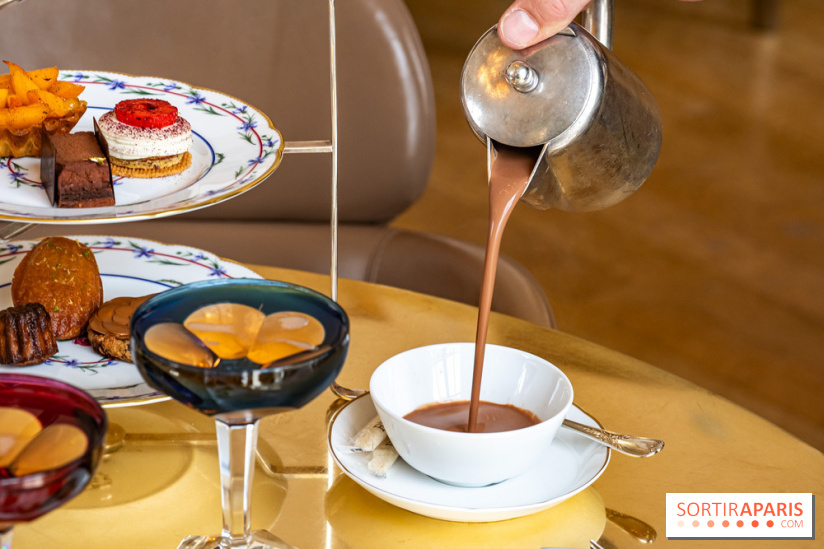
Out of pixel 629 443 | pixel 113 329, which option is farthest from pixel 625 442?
pixel 113 329

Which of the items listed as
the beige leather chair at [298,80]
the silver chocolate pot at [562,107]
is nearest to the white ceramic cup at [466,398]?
the silver chocolate pot at [562,107]

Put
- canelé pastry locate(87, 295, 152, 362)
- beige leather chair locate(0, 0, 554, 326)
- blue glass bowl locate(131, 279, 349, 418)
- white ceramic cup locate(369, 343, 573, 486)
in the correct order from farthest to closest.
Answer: beige leather chair locate(0, 0, 554, 326) < canelé pastry locate(87, 295, 152, 362) < white ceramic cup locate(369, 343, 573, 486) < blue glass bowl locate(131, 279, 349, 418)

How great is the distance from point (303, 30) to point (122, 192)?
620 millimetres

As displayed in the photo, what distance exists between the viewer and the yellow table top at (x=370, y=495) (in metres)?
0.55

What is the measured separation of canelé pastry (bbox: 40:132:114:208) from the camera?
23.6 inches

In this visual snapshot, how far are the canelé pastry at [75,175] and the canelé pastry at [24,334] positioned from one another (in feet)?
0.24

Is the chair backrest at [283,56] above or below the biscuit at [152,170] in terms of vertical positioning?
above

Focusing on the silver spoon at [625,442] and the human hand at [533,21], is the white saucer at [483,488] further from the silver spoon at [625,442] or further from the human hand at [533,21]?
the human hand at [533,21]

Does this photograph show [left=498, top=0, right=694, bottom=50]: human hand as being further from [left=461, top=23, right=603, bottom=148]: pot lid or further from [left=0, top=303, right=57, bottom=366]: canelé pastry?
[left=0, top=303, right=57, bottom=366]: canelé pastry

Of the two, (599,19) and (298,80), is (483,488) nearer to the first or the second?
(599,19)

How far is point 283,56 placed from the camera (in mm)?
1213

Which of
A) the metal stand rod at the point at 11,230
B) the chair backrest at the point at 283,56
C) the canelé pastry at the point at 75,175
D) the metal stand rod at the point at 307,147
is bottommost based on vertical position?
the metal stand rod at the point at 11,230

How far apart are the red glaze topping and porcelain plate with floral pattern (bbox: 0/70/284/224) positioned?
3cm

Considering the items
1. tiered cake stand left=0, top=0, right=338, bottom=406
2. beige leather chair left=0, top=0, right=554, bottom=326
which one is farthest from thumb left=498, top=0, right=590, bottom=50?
beige leather chair left=0, top=0, right=554, bottom=326
